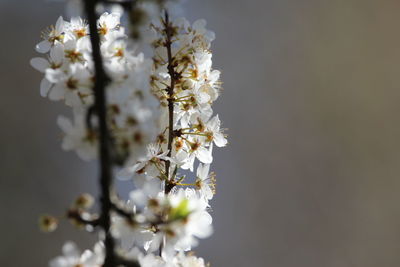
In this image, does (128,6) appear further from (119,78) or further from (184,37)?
(184,37)

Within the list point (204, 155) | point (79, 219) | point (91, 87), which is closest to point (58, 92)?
point (91, 87)

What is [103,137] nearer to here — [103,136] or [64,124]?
[103,136]

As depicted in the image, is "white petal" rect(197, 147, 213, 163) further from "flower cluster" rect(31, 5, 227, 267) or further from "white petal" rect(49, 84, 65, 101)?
"white petal" rect(49, 84, 65, 101)

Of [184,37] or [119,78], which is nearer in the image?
[119,78]

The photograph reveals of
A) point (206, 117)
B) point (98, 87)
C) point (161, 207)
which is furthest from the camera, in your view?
point (206, 117)

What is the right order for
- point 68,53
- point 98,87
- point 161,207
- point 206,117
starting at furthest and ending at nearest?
point 206,117, point 68,53, point 161,207, point 98,87

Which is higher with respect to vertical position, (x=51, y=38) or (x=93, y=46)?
(x=51, y=38)

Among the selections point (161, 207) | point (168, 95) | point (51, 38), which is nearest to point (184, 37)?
point (168, 95)

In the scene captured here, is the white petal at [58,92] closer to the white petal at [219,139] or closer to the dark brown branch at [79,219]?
the dark brown branch at [79,219]

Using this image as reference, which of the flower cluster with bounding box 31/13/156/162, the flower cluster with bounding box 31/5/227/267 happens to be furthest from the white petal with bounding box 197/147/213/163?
the flower cluster with bounding box 31/13/156/162
